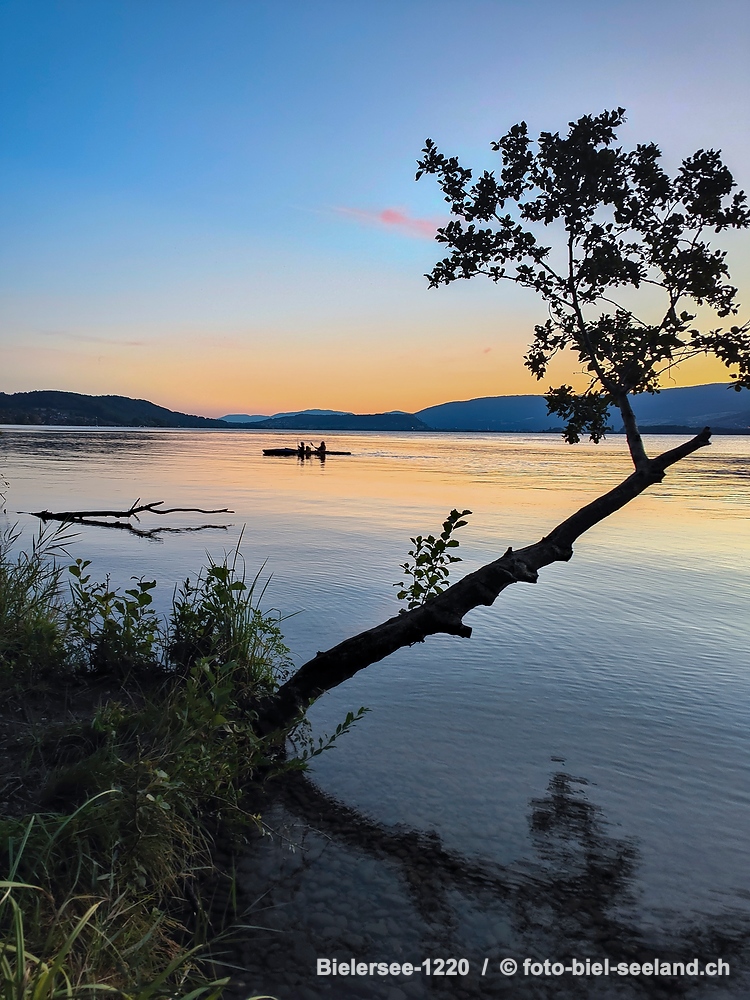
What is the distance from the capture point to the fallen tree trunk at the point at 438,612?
6961 mm

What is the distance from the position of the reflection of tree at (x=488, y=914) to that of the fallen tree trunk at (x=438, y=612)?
1.17 meters

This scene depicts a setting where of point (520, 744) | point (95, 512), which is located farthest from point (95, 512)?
point (520, 744)

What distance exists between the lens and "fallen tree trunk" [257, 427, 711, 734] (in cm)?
696

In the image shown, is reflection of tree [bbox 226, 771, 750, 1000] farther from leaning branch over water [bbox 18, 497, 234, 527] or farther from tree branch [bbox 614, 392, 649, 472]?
leaning branch over water [bbox 18, 497, 234, 527]

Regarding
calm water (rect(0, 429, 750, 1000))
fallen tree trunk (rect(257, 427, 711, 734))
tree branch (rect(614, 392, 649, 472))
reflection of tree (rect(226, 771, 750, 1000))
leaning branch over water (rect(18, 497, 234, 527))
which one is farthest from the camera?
leaning branch over water (rect(18, 497, 234, 527))

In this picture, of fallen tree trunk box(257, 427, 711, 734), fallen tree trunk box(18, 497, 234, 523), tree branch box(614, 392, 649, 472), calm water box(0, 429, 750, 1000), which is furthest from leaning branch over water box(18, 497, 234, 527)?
tree branch box(614, 392, 649, 472)

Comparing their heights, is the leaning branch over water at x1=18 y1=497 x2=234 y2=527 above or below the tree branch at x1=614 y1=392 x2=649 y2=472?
below

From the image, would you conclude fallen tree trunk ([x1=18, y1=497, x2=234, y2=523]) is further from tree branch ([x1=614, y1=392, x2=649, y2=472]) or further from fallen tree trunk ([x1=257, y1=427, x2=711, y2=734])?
tree branch ([x1=614, y1=392, x2=649, y2=472])

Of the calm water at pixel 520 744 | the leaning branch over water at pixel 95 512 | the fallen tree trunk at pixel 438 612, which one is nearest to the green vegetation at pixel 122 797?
the fallen tree trunk at pixel 438 612

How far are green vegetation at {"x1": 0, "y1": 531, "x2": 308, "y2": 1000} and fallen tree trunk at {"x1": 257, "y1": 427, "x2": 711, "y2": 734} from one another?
0.47 m

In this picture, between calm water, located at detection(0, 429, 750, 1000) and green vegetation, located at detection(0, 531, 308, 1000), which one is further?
calm water, located at detection(0, 429, 750, 1000)

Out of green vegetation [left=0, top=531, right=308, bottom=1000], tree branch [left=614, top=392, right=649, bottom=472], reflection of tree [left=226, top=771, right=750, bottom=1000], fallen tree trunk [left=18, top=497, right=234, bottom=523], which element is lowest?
reflection of tree [left=226, top=771, right=750, bottom=1000]

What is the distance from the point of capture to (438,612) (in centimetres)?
697

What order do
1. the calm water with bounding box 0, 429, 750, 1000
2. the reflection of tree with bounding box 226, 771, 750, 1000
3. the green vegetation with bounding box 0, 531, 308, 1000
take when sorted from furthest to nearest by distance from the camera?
1. the calm water with bounding box 0, 429, 750, 1000
2. the reflection of tree with bounding box 226, 771, 750, 1000
3. the green vegetation with bounding box 0, 531, 308, 1000
